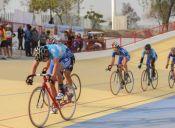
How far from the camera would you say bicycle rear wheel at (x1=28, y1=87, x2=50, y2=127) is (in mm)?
8203

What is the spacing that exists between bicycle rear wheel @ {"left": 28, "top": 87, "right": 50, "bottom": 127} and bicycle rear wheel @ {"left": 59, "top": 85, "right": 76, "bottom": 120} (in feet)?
2.28

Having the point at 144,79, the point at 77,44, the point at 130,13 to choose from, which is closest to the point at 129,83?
the point at 144,79

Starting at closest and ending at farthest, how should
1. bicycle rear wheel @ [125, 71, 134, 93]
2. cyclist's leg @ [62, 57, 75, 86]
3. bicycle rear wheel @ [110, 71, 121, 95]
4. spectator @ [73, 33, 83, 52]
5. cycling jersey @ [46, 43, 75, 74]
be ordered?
cycling jersey @ [46, 43, 75, 74], cyclist's leg @ [62, 57, 75, 86], bicycle rear wheel @ [110, 71, 121, 95], bicycle rear wheel @ [125, 71, 134, 93], spectator @ [73, 33, 83, 52]

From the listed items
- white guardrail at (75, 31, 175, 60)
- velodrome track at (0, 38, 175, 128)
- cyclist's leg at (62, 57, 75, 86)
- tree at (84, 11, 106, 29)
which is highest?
tree at (84, 11, 106, 29)

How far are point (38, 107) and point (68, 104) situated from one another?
4.02 feet

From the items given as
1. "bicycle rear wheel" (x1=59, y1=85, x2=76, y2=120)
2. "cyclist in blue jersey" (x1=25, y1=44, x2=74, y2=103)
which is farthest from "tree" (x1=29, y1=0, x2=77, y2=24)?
"cyclist in blue jersey" (x1=25, y1=44, x2=74, y2=103)

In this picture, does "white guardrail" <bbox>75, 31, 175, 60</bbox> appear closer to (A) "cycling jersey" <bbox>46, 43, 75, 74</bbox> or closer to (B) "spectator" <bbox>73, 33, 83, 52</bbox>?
(B) "spectator" <bbox>73, 33, 83, 52</bbox>

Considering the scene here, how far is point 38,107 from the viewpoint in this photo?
8.31 m

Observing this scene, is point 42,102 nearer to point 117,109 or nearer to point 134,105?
point 117,109

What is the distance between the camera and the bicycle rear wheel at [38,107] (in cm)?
820

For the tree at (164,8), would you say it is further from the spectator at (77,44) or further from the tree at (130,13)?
the spectator at (77,44)

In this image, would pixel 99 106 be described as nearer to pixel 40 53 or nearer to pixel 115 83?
pixel 115 83

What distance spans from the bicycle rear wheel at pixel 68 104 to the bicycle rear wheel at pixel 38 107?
695 mm

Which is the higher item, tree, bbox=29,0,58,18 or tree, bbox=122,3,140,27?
tree, bbox=122,3,140,27
